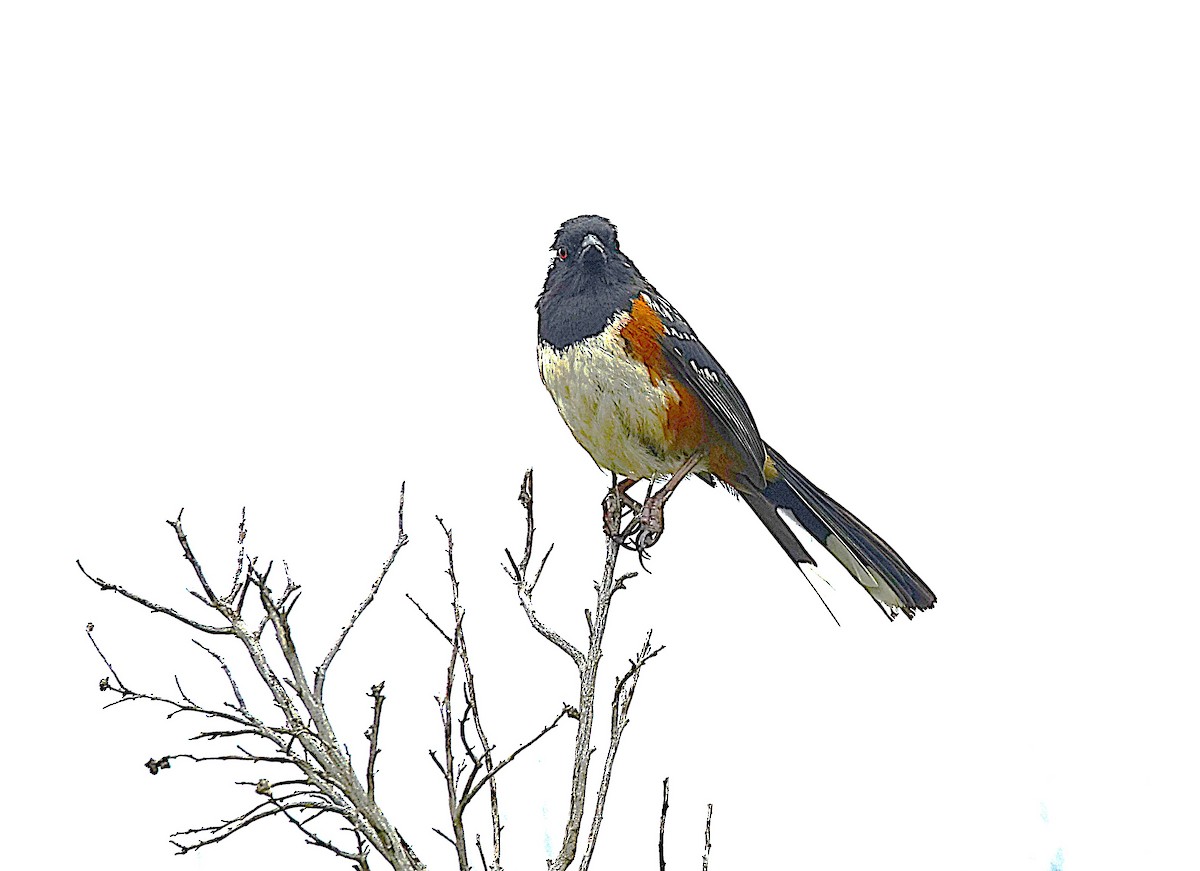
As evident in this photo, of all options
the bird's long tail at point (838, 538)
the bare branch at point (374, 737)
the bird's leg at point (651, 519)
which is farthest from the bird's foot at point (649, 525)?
the bare branch at point (374, 737)

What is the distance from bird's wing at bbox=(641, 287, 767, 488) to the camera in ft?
7.43

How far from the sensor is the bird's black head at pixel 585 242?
2.30 meters

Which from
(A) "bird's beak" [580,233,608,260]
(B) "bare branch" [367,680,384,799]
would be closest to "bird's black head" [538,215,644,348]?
(A) "bird's beak" [580,233,608,260]

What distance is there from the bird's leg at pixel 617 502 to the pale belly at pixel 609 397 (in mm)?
67

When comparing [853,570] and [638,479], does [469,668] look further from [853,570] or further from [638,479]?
[853,570]

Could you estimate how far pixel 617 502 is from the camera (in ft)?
7.20

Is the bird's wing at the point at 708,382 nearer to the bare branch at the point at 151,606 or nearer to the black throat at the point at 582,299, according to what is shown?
the black throat at the point at 582,299

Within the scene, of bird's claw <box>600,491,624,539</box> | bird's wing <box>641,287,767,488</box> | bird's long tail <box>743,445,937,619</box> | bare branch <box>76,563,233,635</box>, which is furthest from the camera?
bird's long tail <box>743,445,937,619</box>

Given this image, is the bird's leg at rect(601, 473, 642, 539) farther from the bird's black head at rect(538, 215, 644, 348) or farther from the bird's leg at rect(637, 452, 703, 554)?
the bird's black head at rect(538, 215, 644, 348)

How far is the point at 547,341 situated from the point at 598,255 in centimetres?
20

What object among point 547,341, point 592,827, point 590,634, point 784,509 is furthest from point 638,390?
point 592,827

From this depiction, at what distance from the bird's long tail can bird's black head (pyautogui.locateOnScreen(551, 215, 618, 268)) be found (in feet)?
1.87

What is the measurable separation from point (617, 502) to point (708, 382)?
0.31 meters

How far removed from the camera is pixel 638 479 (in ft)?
7.72
